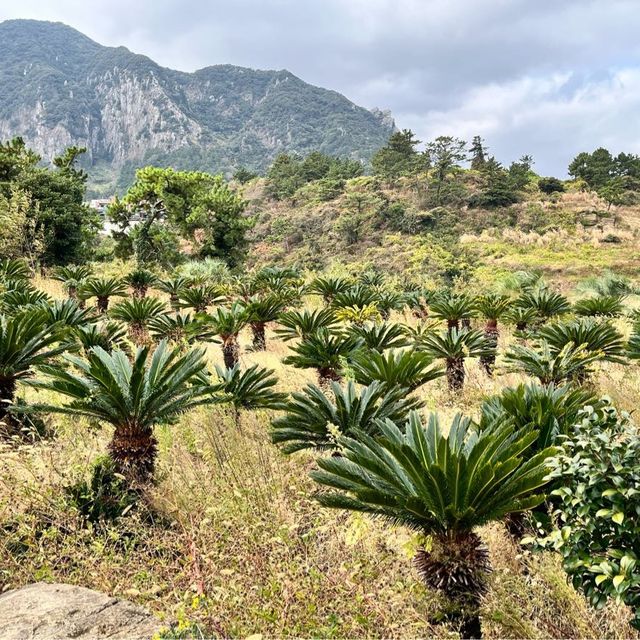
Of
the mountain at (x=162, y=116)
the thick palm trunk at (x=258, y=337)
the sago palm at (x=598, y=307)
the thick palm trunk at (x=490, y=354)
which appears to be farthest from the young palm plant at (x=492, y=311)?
the mountain at (x=162, y=116)

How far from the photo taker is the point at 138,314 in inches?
477

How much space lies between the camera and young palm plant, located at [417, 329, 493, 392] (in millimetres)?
9211

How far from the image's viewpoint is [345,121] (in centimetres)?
15700

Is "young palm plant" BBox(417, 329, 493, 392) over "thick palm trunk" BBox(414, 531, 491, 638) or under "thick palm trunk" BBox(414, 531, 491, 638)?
over

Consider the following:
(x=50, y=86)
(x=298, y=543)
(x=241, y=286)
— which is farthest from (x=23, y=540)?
(x=50, y=86)

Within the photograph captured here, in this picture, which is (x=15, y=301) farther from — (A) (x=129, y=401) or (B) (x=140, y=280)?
(A) (x=129, y=401)

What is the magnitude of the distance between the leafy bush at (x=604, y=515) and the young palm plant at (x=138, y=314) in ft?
35.5

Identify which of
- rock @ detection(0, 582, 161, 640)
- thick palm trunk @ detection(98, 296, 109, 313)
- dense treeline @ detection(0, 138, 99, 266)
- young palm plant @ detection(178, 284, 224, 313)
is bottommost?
rock @ detection(0, 582, 161, 640)

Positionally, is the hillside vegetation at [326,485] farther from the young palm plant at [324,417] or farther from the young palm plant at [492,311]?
the young palm plant at [492,311]

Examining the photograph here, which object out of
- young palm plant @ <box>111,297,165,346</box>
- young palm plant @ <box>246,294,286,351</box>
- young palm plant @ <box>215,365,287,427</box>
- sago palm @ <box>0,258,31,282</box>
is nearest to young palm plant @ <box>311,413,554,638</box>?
young palm plant @ <box>215,365,287,427</box>

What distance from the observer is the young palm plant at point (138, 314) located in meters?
12.0

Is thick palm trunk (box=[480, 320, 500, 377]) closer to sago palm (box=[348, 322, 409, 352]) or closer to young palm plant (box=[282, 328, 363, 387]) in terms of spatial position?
sago palm (box=[348, 322, 409, 352])

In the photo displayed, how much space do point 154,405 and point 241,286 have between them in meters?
13.3

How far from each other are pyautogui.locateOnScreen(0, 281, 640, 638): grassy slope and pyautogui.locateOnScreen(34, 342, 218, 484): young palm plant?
0.33 metres
